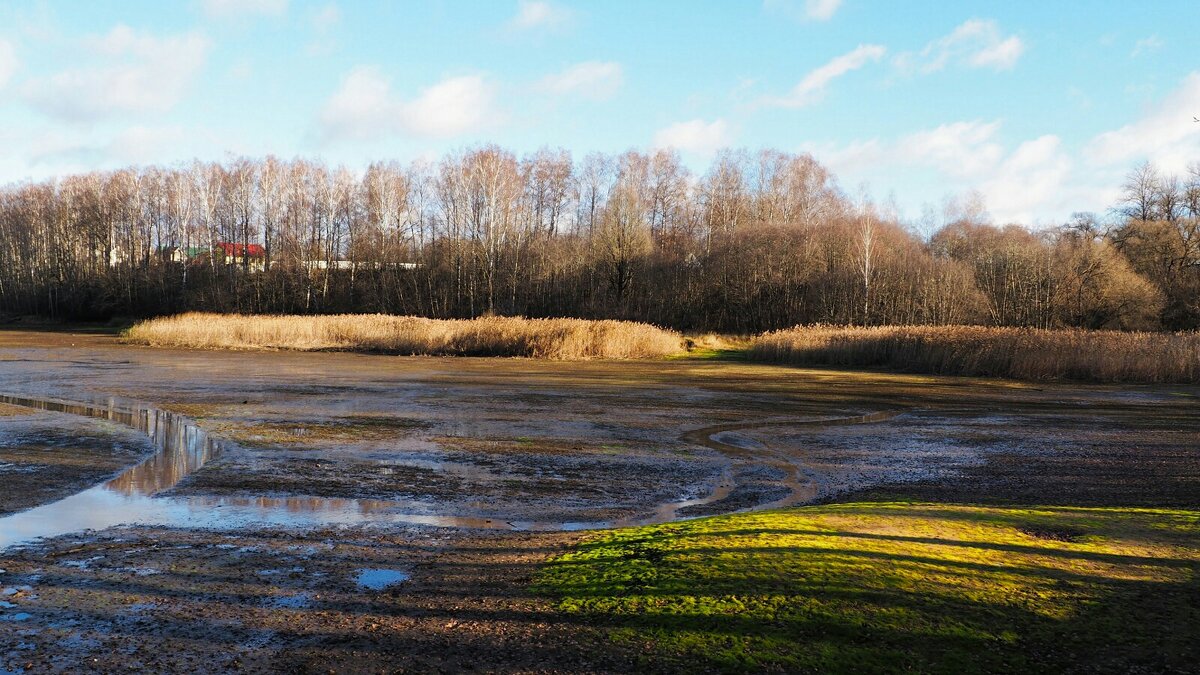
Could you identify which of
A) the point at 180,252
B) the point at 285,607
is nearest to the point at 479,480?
the point at 285,607

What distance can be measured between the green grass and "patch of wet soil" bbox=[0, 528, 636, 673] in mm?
364

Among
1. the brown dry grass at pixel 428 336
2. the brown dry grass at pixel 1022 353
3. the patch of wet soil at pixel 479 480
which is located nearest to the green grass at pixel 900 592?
the patch of wet soil at pixel 479 480

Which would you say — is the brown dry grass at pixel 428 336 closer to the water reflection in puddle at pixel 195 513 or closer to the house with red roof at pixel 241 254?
the water reflection in puddle at pixel 195 513

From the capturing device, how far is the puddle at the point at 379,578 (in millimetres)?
5109


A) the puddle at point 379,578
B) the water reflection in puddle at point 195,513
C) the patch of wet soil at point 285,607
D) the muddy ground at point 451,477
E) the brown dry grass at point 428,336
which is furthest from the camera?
the brown dry grass at point 428,336

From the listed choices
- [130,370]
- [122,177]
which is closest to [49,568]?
[130,370]

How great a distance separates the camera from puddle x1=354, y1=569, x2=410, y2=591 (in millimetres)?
5109

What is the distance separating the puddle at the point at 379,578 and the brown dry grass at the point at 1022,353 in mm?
25171

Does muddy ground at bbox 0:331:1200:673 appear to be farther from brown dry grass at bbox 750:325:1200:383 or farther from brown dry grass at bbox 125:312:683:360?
brown dry grass at bbox 125:312:683:360

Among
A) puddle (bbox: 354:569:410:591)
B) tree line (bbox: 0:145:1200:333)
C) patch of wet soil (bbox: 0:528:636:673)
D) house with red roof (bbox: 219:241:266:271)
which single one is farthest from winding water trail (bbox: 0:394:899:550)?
house with red roof (bbox: 219:241:266:271)

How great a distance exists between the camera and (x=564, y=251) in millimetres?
61750

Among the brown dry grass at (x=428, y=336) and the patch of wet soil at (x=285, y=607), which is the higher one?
the brown dry grass at (x=428, y=336)

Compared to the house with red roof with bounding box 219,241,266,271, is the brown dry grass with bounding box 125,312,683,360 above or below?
below

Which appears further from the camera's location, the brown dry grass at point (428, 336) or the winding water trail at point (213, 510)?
the brown dry grass at point (428, 336)
